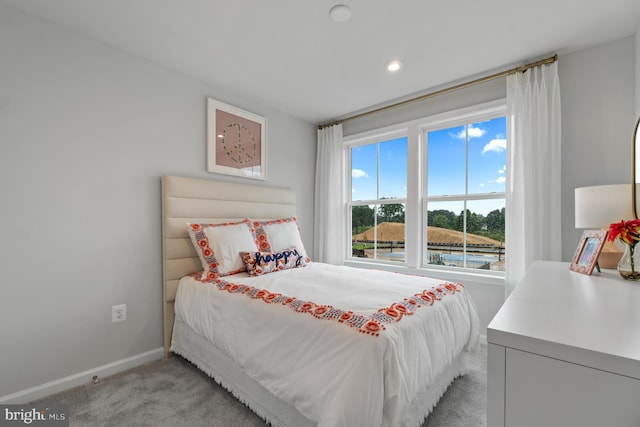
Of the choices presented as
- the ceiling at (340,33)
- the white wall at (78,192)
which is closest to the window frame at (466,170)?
the ceiling at (340,33)

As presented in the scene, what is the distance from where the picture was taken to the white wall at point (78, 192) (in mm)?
1790

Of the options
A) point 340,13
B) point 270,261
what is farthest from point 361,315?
point 340,13

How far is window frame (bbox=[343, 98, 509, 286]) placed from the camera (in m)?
2.78

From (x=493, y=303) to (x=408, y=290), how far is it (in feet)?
4.57

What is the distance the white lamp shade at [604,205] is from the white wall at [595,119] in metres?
0.79

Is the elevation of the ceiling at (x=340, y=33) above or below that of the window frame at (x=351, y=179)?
above

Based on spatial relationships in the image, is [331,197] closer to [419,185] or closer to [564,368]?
[419,185]

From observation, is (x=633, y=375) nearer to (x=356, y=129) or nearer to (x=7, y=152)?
(x=7, y=152)

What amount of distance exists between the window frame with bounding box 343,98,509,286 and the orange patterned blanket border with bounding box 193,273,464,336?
102cm

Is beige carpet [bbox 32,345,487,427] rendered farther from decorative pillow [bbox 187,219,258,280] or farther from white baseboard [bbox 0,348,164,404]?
decorative pillow [bbox 187,219,258,280]

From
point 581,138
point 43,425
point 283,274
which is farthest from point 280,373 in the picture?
point 581,138

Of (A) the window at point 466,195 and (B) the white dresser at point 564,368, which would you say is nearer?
(B) the white dresser at point 564,368

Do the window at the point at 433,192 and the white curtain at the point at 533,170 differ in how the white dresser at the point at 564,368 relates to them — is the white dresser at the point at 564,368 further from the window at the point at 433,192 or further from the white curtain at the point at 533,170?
the window at the point at 433,192

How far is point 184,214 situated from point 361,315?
1.82 meters
